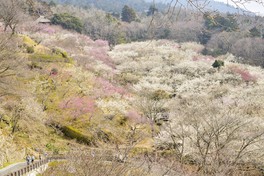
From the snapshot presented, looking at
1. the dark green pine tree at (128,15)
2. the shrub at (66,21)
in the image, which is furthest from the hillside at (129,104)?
the dark green pine tree at (128,15)

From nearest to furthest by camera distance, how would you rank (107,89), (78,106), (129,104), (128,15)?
(78,106), (129,104), (107,89), (128,15)

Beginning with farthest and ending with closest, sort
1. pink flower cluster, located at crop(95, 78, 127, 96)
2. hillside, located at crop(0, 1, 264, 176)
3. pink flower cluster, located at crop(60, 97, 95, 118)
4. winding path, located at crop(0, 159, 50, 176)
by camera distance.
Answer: pink flower cluster, located at crop(95, 78, 127, 96)
pink flower cluster, located at crop(60, 97, 95, 118)
hillside, located at crop(0, 1, 264, 176)
winding path, located at crop(0, 159, 50, 176)

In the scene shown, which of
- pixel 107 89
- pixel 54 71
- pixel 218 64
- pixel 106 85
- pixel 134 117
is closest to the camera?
pixel 134 117

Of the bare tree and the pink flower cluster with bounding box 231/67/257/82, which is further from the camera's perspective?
the pink flower cluster with bounding box 231/67/257/82

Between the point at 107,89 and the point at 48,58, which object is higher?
the point at 48,58

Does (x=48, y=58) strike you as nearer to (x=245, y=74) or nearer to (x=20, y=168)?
Answer: (x=20, y=168)

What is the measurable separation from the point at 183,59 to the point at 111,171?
38.0 meters

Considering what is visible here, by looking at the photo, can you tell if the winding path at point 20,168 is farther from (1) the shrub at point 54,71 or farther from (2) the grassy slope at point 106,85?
(1) the shrub at point 54,71

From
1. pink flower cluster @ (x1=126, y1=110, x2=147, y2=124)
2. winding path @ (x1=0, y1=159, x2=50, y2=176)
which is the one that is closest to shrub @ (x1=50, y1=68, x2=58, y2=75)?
pink flower cluster @ (x1=126, y1=110, x2=147, y2=124)

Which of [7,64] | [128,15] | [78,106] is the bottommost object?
[78,106]

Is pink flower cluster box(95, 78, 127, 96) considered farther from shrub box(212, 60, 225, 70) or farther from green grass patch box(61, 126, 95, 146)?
shrub box(212, 60, 225, 70)

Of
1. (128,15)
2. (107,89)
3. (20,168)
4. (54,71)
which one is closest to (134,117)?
(107,89)

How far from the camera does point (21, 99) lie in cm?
2430

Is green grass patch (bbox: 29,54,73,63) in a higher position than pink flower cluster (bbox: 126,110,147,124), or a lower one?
higher
